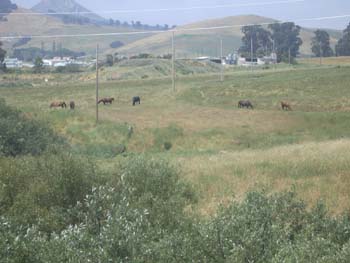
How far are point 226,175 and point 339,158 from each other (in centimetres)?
520

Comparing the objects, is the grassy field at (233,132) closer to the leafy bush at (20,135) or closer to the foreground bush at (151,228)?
the leafy bush at (20,135)

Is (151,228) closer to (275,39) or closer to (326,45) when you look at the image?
(326,45)

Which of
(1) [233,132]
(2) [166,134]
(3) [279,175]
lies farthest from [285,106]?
(3) [279,175]

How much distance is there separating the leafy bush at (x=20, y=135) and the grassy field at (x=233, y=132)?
3.23 meters

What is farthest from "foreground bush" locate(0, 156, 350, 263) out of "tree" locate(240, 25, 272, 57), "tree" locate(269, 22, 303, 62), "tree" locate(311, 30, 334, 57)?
"tree" locate(240, 25, 272, 57)

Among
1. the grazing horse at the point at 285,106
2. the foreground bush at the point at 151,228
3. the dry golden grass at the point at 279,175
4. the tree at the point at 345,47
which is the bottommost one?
the dry golden grass at the point at 279,175

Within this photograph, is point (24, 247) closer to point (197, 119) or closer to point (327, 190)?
point (327, 190)

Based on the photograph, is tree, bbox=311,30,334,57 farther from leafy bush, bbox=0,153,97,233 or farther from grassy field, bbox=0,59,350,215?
leafy bush, bbox=0,153,97,233

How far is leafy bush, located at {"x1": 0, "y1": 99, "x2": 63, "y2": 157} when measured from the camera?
1187 inches

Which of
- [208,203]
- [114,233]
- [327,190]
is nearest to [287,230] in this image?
[114,233]

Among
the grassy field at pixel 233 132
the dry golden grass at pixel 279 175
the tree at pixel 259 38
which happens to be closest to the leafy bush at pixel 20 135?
the grassy field at pixel 233 132

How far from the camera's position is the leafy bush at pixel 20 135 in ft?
98.9

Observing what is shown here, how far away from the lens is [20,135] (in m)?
31.1

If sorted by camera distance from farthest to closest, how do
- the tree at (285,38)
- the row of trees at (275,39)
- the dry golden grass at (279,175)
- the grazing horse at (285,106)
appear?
the row of trees at (275,39) → the tree at (285,38) → the grazing horse at (285,106) → the dry golden grass at (279,175)
